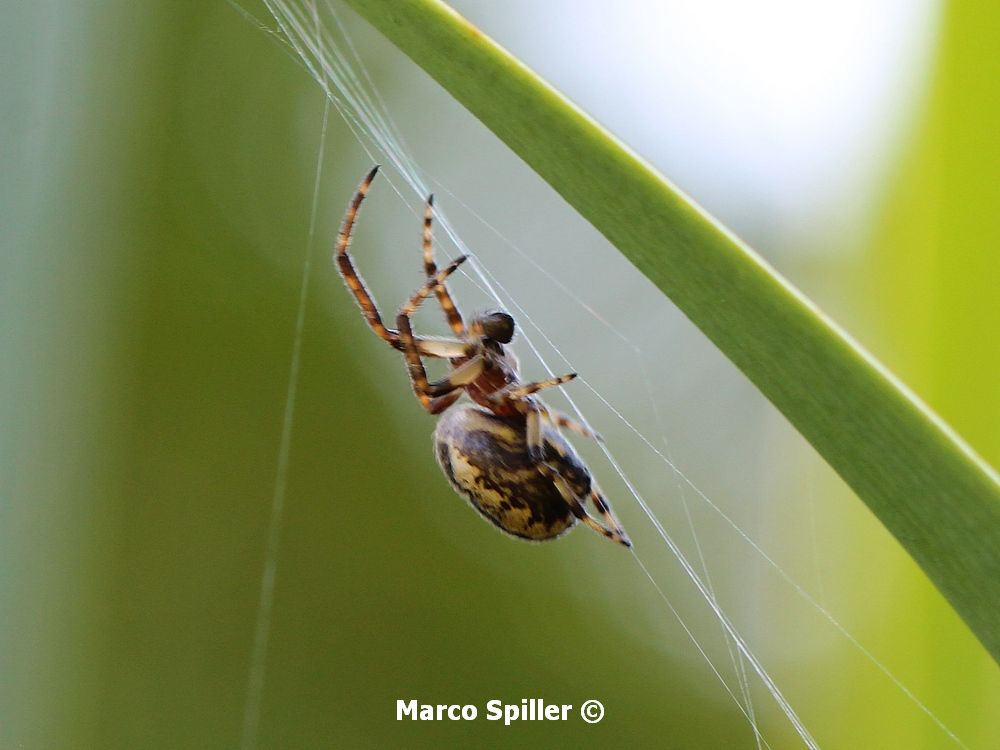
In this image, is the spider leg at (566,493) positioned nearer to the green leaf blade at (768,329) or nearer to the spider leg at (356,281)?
the spider leg at (356,281)

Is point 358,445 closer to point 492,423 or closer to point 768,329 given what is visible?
point 492,423

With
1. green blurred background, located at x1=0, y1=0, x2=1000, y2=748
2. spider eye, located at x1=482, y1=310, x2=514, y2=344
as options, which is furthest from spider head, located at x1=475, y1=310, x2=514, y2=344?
green blurred background, located at x1=0, y1=0, x2=1000, y2=748

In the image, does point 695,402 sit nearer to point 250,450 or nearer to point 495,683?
point 495,683

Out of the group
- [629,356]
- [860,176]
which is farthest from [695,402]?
[860,176]

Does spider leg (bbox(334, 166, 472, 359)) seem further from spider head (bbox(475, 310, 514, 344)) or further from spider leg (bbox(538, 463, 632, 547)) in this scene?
A: spider leg (bbox(538, 463, 632, 547))

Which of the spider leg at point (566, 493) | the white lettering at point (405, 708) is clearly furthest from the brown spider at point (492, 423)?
the white lettering at point (405, 708)

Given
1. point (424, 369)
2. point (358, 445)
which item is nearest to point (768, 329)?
point (424, 369)
